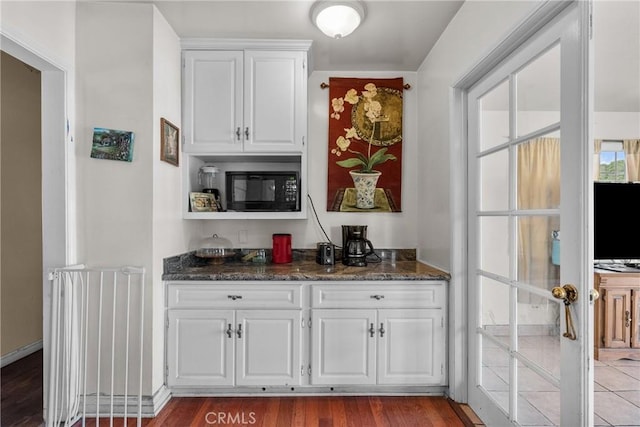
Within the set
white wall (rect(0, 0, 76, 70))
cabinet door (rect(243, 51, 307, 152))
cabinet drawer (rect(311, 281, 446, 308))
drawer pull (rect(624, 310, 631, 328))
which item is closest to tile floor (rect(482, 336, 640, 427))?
drawer pull (rect(624, 310, 631, 328))

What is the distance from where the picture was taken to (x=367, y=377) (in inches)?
88.3

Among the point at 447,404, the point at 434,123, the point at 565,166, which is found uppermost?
the point at 434,123

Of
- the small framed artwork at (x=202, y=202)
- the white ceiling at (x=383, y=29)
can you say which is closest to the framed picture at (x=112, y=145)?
the small framed artwork at (x=202, y=202)

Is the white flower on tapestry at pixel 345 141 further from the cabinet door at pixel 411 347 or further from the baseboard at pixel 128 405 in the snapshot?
the baseboard at pixel 128 405

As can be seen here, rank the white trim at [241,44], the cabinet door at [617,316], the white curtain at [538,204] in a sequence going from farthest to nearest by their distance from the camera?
the cabinet door at [617,316] < the white trim at [241,44] < the white curtain at [538,204]

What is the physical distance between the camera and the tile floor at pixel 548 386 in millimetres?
1431

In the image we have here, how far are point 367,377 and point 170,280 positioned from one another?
1.44m

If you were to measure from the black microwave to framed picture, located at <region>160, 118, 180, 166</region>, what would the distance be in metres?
0.44

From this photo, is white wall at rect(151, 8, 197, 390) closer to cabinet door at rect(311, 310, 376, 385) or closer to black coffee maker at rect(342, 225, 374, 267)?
cabinet door at rect(311, 310, 376, 385)

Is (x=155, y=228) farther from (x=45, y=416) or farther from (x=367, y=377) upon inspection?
(x=367, y=377)

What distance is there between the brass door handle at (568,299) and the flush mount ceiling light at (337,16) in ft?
5.91

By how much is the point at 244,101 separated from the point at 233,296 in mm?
1398

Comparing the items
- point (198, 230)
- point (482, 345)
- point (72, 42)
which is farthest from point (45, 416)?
point (482, 345)

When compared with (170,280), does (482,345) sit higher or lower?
lower
